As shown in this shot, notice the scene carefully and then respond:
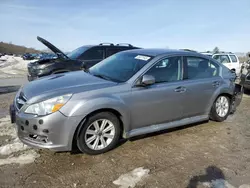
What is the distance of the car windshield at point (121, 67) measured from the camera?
12.9 ft

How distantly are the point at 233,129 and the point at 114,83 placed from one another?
2990 millimetres

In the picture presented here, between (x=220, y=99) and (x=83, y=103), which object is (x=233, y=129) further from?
(x=83, y=103)

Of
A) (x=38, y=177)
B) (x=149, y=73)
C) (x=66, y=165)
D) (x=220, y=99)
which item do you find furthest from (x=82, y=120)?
(x=220, y=99)

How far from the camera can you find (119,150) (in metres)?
3.73

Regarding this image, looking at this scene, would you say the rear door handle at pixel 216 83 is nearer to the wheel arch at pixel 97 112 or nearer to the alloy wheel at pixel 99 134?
the wheel arch at pixel 97 112

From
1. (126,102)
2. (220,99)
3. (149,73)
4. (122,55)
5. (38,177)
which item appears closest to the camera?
(38,177)

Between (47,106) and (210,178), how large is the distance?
94.4 inches

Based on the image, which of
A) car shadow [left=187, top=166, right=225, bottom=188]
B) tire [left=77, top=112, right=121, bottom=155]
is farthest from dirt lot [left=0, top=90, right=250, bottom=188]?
tire [left=77, top=112, right=121, bottom=155]

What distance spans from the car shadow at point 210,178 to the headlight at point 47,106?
1982 mm

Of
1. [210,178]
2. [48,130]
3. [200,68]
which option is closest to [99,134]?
[48,130]

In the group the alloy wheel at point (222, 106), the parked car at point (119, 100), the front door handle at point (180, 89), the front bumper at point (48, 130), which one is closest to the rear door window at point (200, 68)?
the parked car at point (119, 100)

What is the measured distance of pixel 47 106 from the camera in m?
3.11

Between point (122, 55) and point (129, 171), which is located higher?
point (122, 55)

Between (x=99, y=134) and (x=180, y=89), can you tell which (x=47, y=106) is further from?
(x=180, y=89)
